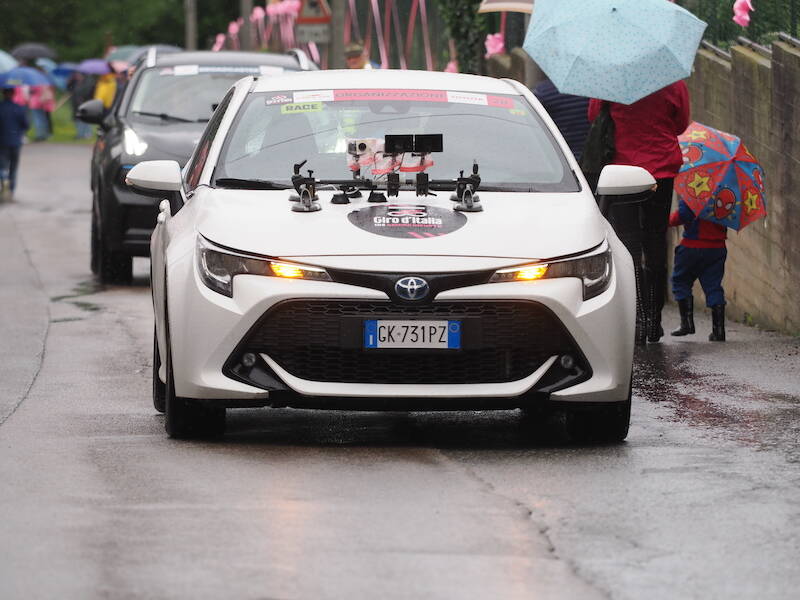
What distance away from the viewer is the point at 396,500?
697 cm

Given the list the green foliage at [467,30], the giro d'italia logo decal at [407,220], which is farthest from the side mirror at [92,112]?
the giro d'italia logo decal at [407,220]

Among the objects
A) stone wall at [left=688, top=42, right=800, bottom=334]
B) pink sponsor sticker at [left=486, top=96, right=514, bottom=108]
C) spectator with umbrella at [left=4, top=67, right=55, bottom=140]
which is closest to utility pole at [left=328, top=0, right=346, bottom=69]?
stone wall at [left=688, top=42, right=800, bottom=334]

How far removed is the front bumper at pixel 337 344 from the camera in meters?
7.85

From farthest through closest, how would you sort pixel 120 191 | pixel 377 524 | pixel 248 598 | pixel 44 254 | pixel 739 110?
pixel 44 254, pixel 120 191, pixel 739 110, pixel 377 524, pixel 248 598

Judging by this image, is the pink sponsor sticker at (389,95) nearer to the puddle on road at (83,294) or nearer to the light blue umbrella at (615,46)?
the light blue umbrella at (615,46)

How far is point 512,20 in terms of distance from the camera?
22.1 meters

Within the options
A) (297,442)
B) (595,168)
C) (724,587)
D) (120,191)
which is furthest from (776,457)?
(120,191)

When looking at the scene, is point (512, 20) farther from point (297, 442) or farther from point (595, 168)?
point (297, 442)

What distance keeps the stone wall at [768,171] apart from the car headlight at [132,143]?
4.42 meters

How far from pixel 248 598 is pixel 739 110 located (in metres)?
9.63

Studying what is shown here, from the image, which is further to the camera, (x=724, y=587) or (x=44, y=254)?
(x=44, y=254)

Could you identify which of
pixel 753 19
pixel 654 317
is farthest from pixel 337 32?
pixel 654 317

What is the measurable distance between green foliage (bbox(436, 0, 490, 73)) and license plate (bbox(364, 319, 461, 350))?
1593cm

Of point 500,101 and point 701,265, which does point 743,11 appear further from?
point 500,101
